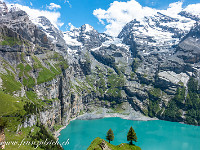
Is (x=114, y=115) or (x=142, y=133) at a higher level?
(x=114, y=115)

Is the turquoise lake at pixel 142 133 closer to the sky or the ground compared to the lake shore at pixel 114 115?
closer to the ground

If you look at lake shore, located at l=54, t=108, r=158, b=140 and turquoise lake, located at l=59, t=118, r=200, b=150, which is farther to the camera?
lake shore, located at l=54, t=108, r=158, b=140

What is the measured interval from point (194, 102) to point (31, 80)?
189331mm

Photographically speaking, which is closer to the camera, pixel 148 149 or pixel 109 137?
pixel 109 137

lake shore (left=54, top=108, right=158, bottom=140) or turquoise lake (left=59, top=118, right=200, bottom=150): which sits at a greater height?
lake shore (left=54, top=108, right=158, bottom=140)

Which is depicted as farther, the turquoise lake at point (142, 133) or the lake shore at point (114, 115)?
the lake shore at point (114, 115)

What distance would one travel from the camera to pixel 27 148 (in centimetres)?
6181

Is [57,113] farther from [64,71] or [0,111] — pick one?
[0,111]

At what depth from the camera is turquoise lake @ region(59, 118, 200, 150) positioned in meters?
114

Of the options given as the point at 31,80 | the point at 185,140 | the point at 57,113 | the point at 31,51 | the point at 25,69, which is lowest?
the point at 185,140

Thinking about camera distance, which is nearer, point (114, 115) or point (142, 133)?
point (142, 133)

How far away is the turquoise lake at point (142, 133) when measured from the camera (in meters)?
114

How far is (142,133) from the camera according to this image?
458ft

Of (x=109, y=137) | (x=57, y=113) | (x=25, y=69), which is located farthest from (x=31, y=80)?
(x=109, y=137)
